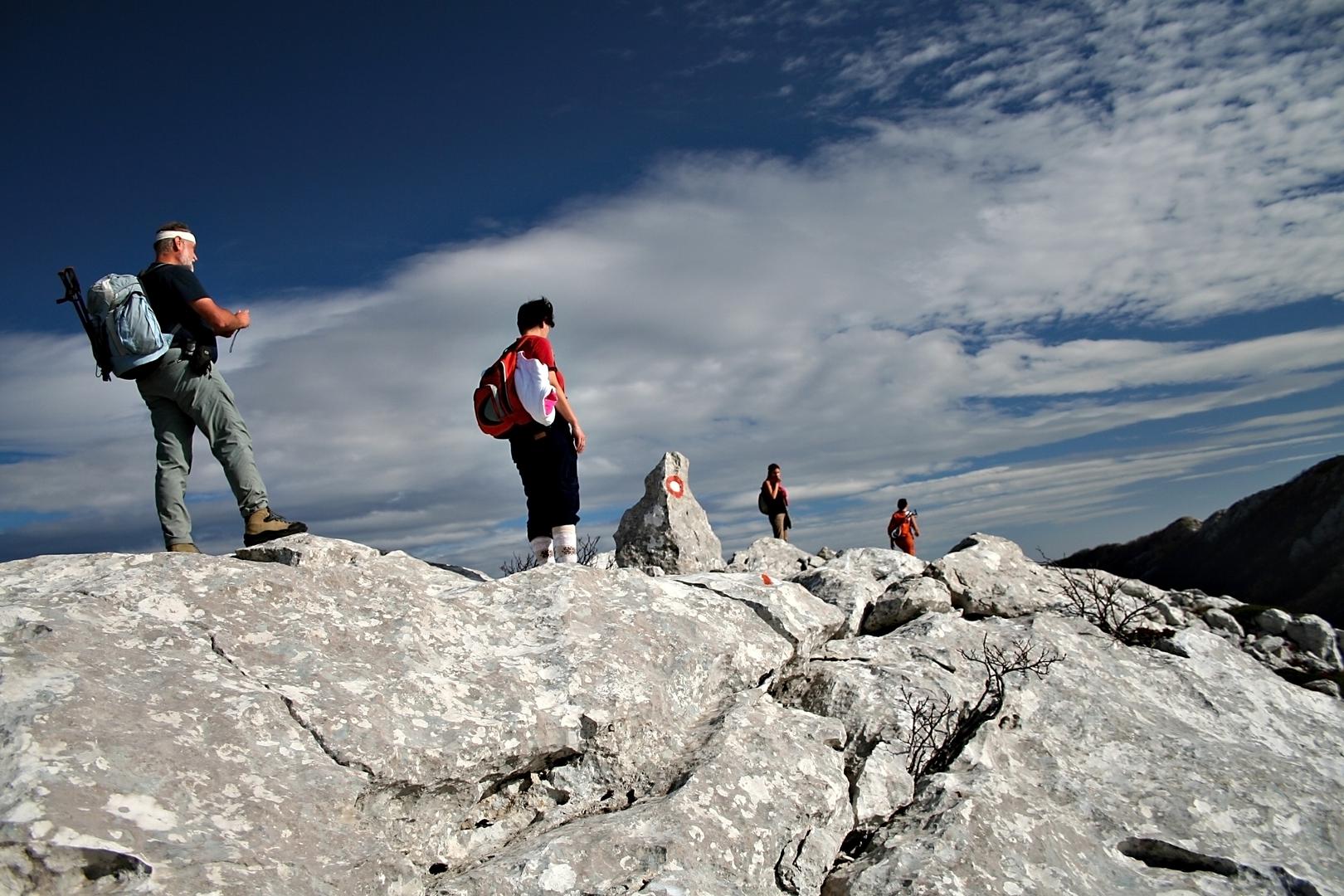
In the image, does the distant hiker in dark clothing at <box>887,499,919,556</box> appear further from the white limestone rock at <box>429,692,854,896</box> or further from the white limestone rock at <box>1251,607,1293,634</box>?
the white limestone rock at <box>429,692,854,896</box>

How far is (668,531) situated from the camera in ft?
42.0

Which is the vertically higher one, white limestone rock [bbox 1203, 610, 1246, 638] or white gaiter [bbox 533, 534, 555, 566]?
white gaiter [bbox 533, 534, 555, 566]

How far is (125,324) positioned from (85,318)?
0.65 meters

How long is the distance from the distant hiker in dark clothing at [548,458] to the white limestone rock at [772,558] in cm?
574

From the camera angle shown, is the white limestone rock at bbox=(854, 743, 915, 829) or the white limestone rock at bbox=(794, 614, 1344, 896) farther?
the white limestone rock at bbox=(854, 743, 915, 829)

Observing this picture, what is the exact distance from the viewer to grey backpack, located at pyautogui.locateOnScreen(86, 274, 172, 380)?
642cm

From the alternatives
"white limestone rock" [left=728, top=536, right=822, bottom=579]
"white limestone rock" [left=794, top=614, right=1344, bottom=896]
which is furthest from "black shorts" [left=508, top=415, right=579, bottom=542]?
"white limestone rock" [left=728, top=536, right=822, bottom=579]

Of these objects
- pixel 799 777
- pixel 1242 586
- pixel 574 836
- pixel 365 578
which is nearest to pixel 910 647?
pixel 799 777

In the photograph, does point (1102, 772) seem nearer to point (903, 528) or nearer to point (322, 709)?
point (322, 709)

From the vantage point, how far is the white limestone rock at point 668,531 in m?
12.7

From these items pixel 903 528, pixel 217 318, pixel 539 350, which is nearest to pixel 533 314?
pixel 539 350

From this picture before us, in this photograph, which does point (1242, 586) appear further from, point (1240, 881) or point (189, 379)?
point (189, 379)

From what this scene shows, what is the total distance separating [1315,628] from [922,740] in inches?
344

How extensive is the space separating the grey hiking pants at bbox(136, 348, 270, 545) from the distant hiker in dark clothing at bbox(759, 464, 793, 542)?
15.8m
